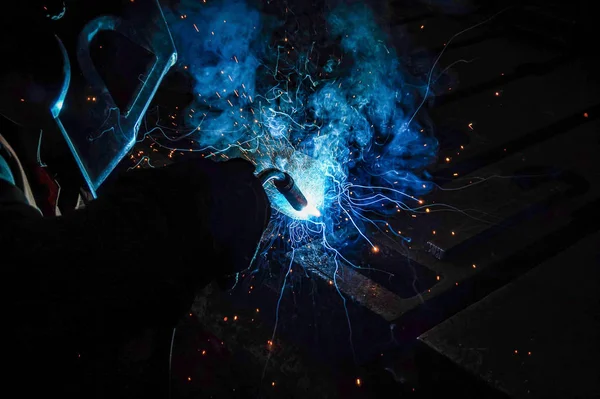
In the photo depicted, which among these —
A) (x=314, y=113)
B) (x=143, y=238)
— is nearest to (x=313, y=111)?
(x=314, y=113)

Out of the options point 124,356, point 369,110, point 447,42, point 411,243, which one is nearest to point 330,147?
point 369,110

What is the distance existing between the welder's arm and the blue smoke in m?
1.65

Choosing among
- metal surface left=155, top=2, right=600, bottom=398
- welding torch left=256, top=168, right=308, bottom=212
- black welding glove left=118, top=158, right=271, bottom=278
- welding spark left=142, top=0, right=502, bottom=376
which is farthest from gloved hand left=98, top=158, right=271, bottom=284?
welding spark left=142, top=0, right=502, bottom=376

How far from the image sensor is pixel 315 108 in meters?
3.98

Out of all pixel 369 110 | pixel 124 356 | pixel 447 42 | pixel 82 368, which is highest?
pixel 447 42

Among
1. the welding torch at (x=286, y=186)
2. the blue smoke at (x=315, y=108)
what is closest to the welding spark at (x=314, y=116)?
the blue smoke at (x=315, y=108)

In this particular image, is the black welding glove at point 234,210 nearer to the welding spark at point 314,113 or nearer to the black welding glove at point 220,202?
the black welding glove at point 220,202

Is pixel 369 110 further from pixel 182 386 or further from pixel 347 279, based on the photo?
pixel 182 386

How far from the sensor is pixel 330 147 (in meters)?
3.73

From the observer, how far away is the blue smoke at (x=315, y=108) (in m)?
3.41

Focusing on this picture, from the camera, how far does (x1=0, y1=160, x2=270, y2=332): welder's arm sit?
1175 mm

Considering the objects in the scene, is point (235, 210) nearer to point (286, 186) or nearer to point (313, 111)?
point (286, 186)

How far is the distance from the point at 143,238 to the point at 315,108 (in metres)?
2.83

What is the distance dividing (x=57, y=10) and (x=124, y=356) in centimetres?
125
